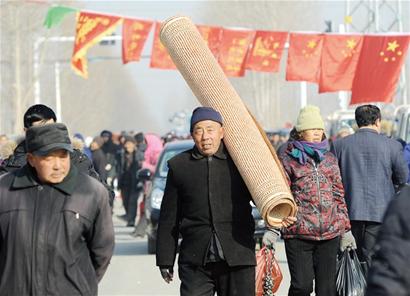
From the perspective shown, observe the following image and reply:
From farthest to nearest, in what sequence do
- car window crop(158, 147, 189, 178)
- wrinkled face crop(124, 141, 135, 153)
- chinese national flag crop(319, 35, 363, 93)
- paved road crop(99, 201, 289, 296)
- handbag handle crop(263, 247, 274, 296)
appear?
chinese national flag crop(319, 35, 363, 93), wrinkled face crop(124, 141, 135, 153), car window crop(158, 147, 189, 178), paved road crop(99, 201, 289, 296), handbag handle crop(263, 247, 274, 296)

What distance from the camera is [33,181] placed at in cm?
640

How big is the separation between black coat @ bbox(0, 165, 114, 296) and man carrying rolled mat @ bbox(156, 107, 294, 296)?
1.71 m

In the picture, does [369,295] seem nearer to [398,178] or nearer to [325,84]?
[398,178]

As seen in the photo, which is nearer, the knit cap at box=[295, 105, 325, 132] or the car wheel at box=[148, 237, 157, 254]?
the knit cap at box=[295, 105, 325, 132]

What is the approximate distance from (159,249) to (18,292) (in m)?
2.17

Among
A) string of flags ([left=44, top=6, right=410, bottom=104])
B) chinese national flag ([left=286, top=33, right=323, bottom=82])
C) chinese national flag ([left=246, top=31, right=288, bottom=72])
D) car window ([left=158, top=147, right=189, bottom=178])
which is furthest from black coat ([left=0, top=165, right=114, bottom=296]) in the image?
chinese national flag ([left=246, top=31, right=288, bottom=72])

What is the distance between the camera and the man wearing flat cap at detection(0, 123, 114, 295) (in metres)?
6.30

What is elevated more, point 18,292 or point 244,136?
point 244,136

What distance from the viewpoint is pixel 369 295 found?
4438mm

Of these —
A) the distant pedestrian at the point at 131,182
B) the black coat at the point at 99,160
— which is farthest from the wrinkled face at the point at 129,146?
the black coat at the point at 99,160

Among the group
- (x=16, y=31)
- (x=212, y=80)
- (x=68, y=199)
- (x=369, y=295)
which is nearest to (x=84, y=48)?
(x=212, y=80)

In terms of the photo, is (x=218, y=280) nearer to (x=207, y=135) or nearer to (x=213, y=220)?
(x=213, y=220)

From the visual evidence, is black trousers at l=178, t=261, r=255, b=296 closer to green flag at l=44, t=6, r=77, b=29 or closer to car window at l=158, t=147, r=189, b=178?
car window at l=158, t=147, r=189, b=178

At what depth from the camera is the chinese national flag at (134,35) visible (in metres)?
29.6
